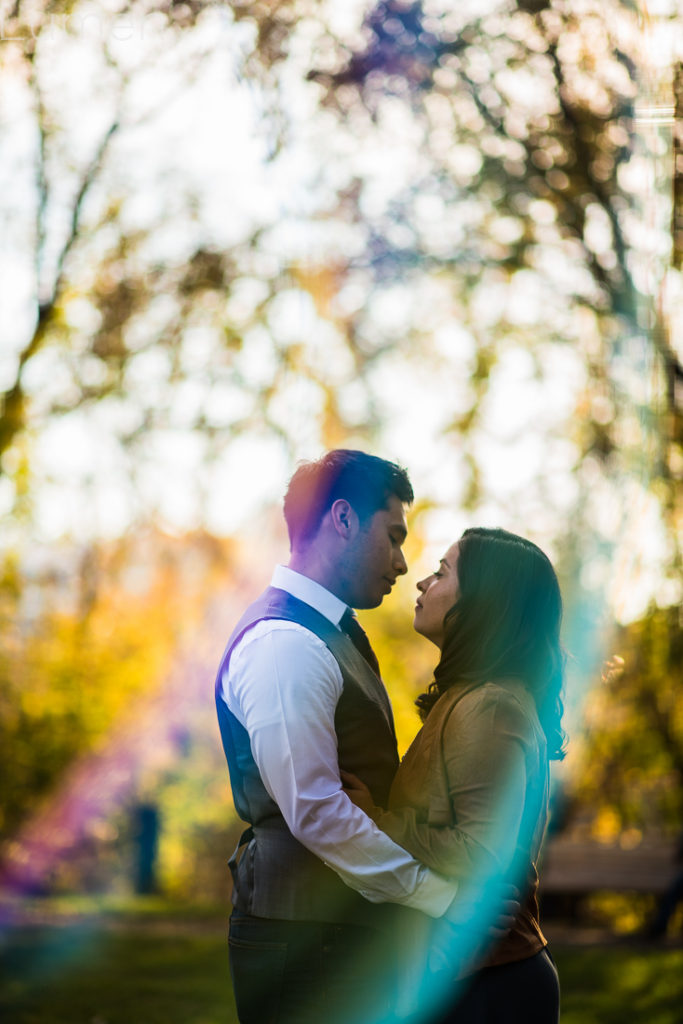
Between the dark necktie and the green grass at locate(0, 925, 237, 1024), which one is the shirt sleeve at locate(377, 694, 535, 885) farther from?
the green grass at locate(0, 925, 237, 1024)

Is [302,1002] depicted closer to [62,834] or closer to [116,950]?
[116,950]

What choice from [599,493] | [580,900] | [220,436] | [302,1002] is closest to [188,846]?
[580,900]

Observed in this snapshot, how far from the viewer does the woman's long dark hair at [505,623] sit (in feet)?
7.95

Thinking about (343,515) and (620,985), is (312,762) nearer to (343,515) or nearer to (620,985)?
(343,515)

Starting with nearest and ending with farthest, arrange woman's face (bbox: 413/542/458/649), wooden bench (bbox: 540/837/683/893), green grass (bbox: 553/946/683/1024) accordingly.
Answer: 1. woman's face (bbox: 413/542/458/649)
2. green grass (bbox: 553/946/683/1024)
3. wooden bench (bbox: 540/837/683/893)

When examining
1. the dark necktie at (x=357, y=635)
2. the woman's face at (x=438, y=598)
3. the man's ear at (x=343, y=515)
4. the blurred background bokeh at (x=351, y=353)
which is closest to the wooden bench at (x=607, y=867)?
the blurred background bokeh at (x=351, y=353)

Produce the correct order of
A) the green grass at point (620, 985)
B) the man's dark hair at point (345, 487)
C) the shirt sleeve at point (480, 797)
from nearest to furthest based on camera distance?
the shirt sleeve at point (480, 797)
the man's dark hair at point (345, 487)
the green grass at point (620, 985)

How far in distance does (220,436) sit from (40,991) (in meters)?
5.02

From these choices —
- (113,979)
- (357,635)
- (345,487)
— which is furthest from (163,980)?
(345,487)

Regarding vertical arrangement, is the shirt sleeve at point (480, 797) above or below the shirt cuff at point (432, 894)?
above

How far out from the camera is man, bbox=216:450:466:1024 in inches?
88.1

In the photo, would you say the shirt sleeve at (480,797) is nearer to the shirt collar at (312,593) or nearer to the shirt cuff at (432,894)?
the shirt cuff at (432,894)

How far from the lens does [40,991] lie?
6.08 meters

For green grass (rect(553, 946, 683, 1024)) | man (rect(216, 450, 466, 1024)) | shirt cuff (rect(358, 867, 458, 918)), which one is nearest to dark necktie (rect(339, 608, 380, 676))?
man (rect(216, 450, 466, 1024))
